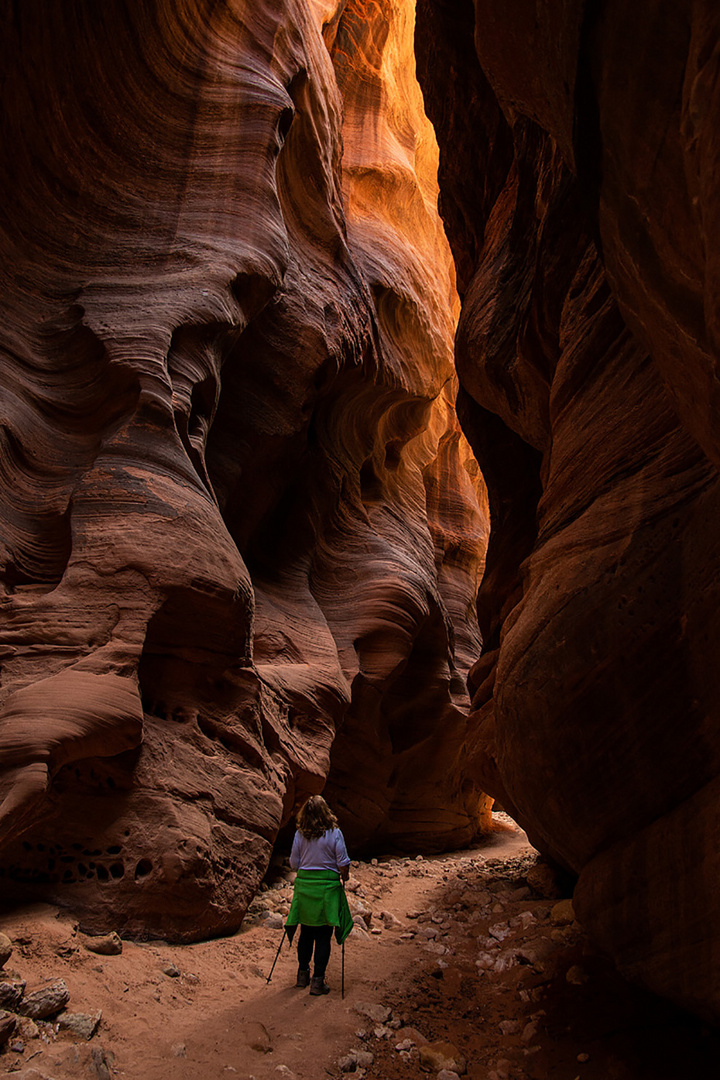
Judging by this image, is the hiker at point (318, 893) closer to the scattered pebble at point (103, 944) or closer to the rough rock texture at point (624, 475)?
the scattered pebble at point (103, 944)

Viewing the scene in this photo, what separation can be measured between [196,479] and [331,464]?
515 cm

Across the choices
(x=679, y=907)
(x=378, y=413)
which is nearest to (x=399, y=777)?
(x=378, y=413)

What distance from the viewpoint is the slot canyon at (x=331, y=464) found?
320cm

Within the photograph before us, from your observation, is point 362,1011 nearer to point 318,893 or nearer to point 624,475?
point 318,893

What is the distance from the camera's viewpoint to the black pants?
4613 mm

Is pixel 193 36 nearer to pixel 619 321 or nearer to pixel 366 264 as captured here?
pixel 366 264

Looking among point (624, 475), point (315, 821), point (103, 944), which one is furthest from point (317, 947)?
point (624, 475)

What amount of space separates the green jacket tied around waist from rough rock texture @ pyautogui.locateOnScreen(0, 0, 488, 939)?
40.5 inches

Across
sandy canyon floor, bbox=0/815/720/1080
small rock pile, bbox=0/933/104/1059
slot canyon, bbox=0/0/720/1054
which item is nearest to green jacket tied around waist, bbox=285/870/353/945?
sandy canyon floor, bbox=0/815/720/1080

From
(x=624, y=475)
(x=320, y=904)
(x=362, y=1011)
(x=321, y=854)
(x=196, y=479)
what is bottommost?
(x=362, y=1011)

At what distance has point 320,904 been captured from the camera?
4730 mm

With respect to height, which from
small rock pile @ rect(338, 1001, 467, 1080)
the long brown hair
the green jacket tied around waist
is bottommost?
small rock pile @ rect(338, 1001, 467, 1080)

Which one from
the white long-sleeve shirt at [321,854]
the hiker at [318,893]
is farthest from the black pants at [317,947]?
the white long-sleeve shirt at [321,854]

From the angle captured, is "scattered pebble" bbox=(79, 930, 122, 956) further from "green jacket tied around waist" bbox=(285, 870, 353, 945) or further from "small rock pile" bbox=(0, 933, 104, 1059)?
"green jacket tied around waist" bbox=(285, 870, 353, 945)
